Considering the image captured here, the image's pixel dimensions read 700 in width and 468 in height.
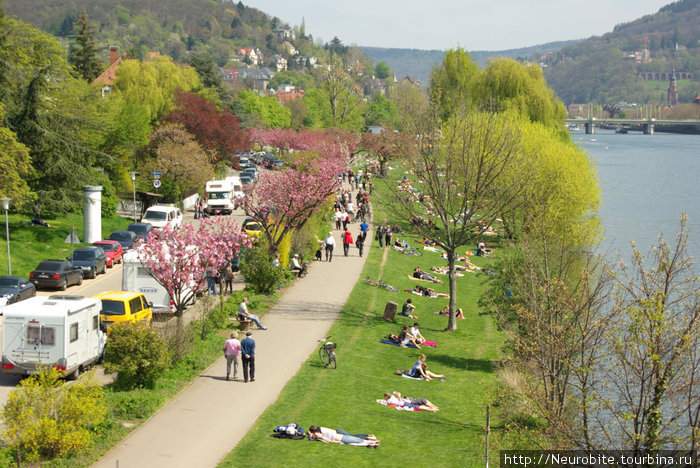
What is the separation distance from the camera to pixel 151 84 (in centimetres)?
7138

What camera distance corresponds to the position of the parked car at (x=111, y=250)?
39.9m

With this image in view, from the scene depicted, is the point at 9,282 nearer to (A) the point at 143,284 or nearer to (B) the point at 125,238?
(A) the point at 143,284

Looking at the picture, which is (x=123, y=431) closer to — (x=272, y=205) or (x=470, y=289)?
(x=272, y=205)

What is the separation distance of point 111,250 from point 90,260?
3088mm

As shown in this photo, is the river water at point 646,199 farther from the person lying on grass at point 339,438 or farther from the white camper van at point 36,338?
the white camper van at point 36,338

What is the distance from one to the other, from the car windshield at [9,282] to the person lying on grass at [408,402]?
52.3 ft

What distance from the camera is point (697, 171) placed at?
12800 centimetres

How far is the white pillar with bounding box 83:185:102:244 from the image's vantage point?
4434 cm

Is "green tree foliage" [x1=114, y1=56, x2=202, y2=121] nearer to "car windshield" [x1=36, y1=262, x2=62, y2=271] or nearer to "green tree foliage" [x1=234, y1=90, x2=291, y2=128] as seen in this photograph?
"green tree foliage" [x1=234, y1=90, x2=291, y2=128]

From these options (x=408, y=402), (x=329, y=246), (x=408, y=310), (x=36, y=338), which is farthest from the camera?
(x=329, y=246)

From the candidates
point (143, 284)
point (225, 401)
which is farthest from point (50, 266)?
point (225, 401)

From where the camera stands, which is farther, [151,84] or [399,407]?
[151,84]

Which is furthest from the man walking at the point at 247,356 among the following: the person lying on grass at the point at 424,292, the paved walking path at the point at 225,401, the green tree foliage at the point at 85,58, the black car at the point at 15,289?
the green tree foliage at the point at 85,58

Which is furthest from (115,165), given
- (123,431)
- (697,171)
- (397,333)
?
(697,171)
